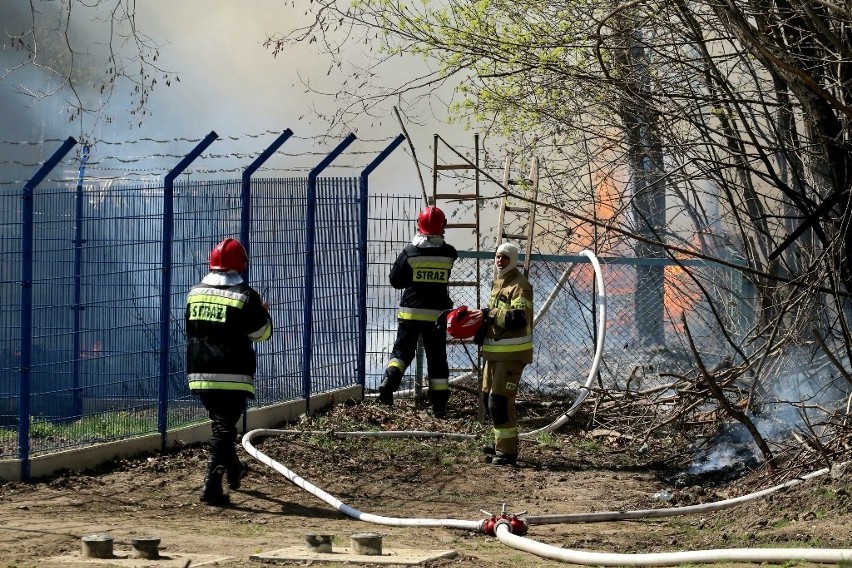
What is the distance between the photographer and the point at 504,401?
33.8 feet

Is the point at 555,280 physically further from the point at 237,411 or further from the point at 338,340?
the point at 237,411

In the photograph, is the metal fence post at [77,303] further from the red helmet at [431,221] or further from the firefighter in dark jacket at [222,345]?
the red helmet at [431,221]

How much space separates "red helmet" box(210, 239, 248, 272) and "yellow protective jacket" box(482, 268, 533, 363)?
252 centimetres

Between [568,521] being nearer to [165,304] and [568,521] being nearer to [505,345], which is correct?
[505,345]

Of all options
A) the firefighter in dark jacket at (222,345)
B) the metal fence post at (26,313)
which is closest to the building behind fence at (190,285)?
the metal fence post at (26,313)

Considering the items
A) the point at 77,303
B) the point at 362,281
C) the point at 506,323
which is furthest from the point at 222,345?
the point at 362,281

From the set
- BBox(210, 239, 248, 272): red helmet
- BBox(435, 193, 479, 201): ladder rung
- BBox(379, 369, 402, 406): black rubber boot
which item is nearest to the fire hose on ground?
BBox(379, 369, 402, 406): black rubber boot

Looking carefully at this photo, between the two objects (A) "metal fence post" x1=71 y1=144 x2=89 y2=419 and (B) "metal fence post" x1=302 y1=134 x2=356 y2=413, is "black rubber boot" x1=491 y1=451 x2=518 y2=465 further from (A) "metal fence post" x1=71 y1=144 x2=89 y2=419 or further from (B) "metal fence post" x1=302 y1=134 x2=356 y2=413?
(A) "metal fence post" x1=71 y1=144 x2=89 y2=419

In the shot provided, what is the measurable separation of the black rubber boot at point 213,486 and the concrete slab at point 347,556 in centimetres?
193

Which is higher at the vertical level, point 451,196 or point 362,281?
point 451,196

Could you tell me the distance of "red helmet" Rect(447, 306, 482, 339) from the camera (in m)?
10.3

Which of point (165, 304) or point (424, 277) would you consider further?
point (424, 277)

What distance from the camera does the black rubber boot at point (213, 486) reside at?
8453mm

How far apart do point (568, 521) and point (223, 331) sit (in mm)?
2594
